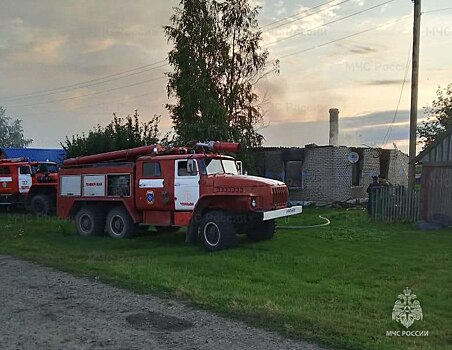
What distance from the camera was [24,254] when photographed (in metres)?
11.6

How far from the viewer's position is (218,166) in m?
12.7

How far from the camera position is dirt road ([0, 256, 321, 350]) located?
209 inches

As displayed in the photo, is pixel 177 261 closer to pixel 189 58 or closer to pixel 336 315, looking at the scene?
pixel 336 315

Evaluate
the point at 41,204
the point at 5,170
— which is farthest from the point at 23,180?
the point at 41,204

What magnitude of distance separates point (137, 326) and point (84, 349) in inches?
35.7

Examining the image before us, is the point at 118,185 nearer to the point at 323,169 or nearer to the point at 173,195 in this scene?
the point at 173,195

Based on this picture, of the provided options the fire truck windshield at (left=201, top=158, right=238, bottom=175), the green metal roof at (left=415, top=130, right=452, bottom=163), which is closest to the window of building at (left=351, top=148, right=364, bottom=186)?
the green metal roof at (left=415, top=130, right=452, bottom=163)

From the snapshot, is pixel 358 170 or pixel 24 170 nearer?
pixel 24 170

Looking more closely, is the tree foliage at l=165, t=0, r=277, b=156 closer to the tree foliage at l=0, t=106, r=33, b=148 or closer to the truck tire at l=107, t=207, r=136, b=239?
the truck tire at l=107, t=207, r=136, b=239

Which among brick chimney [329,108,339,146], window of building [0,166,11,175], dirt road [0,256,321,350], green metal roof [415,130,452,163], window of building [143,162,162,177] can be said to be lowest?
dirt road [0,256,321,350]

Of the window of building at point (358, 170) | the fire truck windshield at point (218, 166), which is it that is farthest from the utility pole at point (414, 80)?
the fire truck windshield at point (218, 166)

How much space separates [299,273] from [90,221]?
7.99 meters

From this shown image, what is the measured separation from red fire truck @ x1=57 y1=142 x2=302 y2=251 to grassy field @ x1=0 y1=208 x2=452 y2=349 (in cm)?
56

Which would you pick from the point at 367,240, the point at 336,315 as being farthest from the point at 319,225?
the point at 336,315
